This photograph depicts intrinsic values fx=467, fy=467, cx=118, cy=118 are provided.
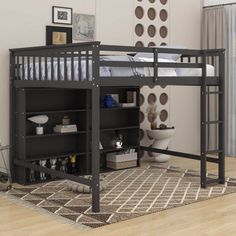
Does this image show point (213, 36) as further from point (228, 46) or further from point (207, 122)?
point (207, 122)

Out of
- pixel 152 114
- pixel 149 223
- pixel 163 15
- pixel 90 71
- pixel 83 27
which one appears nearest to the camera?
pixel 149 223

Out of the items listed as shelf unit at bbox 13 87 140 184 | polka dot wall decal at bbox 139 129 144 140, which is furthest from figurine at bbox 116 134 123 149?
polka dot wall decal at bbox 139 129 144 140

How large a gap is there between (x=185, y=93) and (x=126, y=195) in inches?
110

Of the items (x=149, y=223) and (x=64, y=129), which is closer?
(x=149, y=223)

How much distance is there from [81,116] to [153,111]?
1175 mm

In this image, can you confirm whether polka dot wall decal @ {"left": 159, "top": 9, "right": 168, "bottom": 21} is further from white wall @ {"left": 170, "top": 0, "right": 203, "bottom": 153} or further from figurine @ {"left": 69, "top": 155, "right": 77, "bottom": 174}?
figurine @ {"left": 69, "top": 155, "right": 77, "bottom": 174}

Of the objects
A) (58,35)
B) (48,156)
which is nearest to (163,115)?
(58,35)

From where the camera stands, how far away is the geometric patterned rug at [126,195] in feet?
11.8

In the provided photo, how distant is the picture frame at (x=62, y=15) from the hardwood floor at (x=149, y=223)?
7.25ft

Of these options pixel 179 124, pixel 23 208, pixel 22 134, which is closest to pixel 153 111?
pixel 179 124

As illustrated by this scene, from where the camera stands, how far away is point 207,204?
3.88m

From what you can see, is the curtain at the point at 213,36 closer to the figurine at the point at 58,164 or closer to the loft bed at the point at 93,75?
the loft bed at the point at 93,75

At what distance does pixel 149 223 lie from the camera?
11.0ft

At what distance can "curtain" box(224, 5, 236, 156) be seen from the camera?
248 inches
